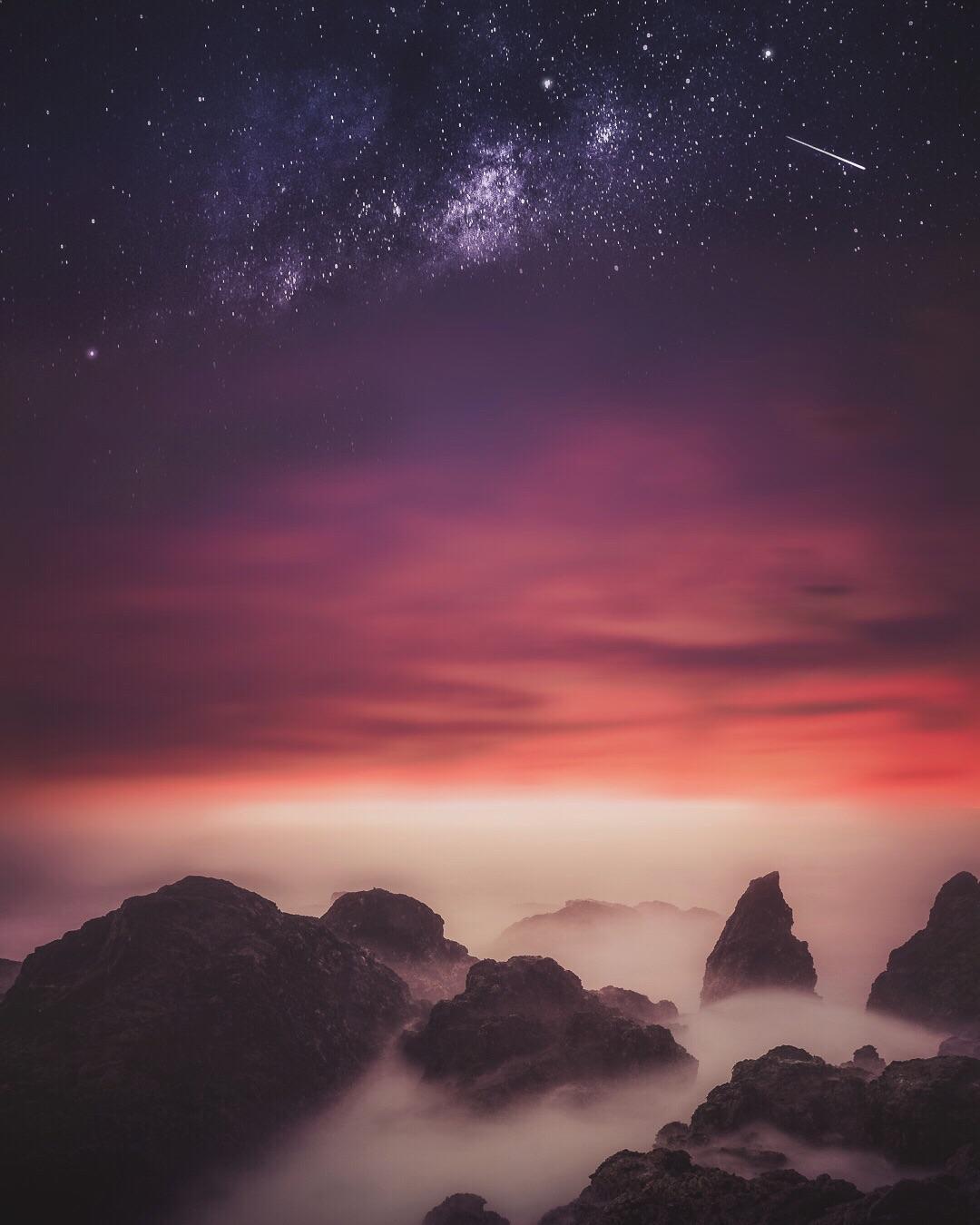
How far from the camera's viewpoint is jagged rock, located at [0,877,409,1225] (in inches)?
2539

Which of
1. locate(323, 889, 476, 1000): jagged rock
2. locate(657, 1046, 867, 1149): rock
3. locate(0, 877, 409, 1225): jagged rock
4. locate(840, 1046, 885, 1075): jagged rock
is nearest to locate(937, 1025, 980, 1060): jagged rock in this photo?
locate(840, 1046, 885, 1075): jagged rock

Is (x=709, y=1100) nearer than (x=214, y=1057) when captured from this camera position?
Yes

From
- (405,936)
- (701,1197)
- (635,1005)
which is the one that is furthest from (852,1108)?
(405,936)

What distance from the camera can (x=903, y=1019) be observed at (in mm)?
111938

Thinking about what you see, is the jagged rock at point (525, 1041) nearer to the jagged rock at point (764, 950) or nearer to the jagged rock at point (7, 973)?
the jagged rock at point (764, 950)

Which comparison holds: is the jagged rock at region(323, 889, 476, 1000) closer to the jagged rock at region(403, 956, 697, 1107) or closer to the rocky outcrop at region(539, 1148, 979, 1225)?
the jagged rock at region(403, 956, 697, 1107)

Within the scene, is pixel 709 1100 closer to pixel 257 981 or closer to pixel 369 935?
pixel 257 981

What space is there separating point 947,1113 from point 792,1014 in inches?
2903

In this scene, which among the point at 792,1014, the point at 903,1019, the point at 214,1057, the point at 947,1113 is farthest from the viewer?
the point at 792,1014

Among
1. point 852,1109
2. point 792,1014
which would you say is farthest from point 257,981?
point 792,1014

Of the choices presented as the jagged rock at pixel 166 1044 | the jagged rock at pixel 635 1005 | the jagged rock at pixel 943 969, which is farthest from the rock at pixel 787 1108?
the jagged rock at pixel 943 969

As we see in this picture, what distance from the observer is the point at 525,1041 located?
89.6 metres

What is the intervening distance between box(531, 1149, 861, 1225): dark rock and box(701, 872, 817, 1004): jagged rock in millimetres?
83958

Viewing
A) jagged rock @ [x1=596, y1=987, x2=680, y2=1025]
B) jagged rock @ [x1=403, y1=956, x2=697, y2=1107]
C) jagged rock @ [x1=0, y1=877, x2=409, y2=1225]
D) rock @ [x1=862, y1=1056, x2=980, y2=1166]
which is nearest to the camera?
rock @ [x1=862, y1=1056, x2=980, y2=1166]
